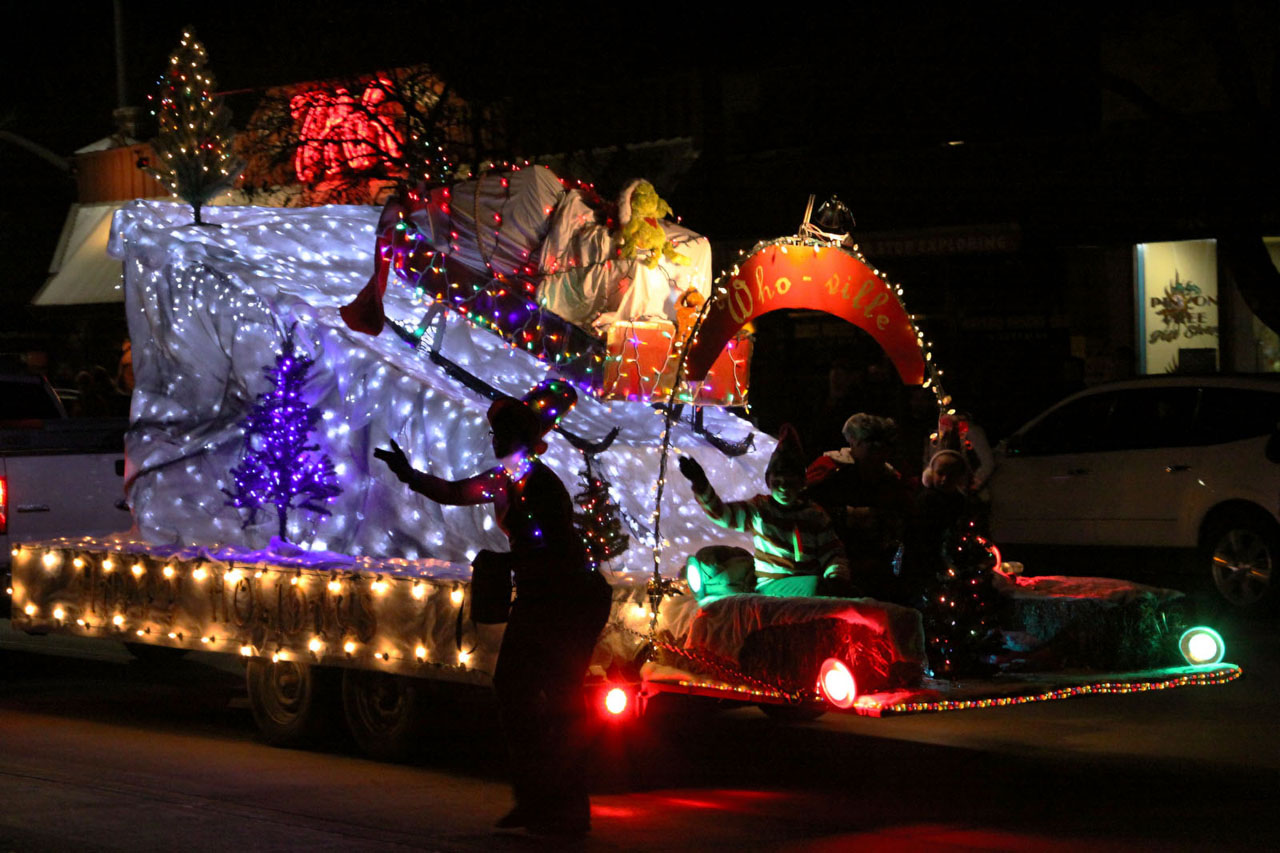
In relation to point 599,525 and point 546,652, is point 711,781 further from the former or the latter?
point 546,652

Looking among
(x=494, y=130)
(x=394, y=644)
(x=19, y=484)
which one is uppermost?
(x=494, y=130)

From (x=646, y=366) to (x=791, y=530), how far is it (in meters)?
2.37

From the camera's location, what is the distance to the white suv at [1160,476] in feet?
46.8

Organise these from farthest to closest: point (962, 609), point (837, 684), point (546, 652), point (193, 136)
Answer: point (193, 136), point (962, 609), point (837, 684), point (546, 652)

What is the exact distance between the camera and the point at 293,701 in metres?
9.37

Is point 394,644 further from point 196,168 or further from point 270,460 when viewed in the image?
point 196,168

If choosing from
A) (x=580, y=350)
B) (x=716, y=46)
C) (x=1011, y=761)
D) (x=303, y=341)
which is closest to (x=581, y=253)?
(x=580, y=350)

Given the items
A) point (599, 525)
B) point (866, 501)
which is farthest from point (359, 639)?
point (866, 501)

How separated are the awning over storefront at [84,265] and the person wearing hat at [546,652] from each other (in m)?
15.6

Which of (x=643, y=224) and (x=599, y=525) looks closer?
(x=599, y=525)

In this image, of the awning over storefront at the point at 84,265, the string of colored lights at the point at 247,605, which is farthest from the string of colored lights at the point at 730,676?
the awning over storefront at the point at 84,265

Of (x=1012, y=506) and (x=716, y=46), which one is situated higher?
(x=716, y=46)

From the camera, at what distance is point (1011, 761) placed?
909 centimetres

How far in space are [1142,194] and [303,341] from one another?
459 inches
